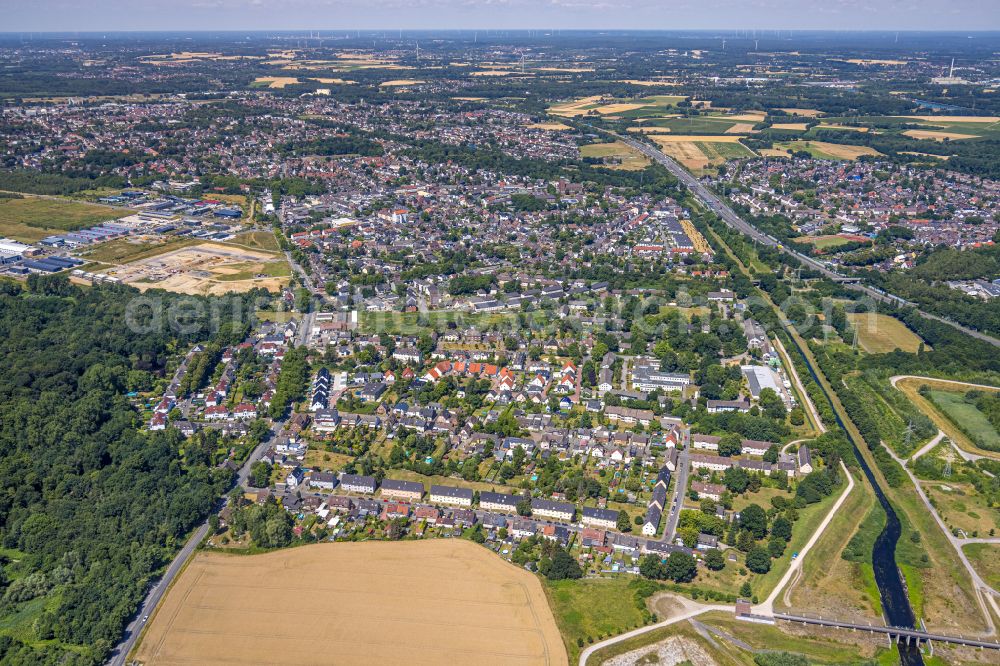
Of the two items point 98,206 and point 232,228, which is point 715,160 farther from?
point 98,206

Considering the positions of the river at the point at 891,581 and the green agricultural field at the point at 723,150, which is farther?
the green agricultural field at the point at 723,150

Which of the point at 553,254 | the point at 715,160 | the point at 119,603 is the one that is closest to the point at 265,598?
the point at 119,603

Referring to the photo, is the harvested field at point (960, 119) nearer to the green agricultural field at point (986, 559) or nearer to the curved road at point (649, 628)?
the green agricultural field at point (986, 559)

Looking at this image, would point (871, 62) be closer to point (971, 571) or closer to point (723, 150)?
point (723, 150)

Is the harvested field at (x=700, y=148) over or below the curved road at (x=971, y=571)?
over

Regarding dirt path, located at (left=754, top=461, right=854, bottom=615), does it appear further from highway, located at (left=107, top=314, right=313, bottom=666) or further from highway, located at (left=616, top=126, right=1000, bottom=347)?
highway, located at (left=616, top=126, right=1000, bottom=347)

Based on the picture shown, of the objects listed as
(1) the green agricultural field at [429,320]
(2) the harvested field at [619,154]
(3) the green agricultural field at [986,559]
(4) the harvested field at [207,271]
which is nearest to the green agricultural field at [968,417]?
(3) the green agricultural field at [986,559]
